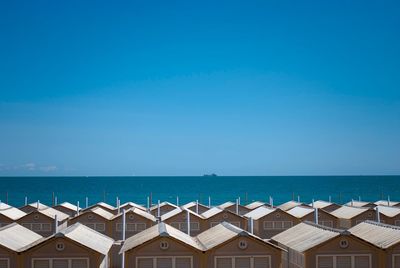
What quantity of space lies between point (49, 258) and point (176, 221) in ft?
84.2

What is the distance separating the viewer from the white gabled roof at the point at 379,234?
113 feet

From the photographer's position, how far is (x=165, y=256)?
33.9 meters

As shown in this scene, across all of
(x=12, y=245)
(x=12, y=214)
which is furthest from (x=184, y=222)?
(x=12, y=245)

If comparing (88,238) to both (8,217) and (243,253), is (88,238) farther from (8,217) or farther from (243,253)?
(8,217)

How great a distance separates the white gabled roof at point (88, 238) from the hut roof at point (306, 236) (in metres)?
12.6

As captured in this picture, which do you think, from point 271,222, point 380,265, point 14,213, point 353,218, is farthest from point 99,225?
point 380,265

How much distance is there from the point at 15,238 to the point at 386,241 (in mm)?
25000

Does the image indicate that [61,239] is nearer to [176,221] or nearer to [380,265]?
[380,265]

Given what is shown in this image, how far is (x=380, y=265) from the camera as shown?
34125 mm

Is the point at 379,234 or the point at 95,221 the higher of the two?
the point at 95,221

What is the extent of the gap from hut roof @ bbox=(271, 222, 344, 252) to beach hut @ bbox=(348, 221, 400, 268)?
100 inches

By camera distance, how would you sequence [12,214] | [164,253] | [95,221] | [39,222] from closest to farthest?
[164,253], [95,221], [39,222], [12,214]

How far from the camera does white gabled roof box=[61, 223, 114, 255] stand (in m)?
33.9

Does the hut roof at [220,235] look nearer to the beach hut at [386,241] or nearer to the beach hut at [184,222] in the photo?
the beach hut at [386,241]
